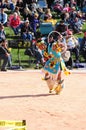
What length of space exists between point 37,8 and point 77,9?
2402 millimetres

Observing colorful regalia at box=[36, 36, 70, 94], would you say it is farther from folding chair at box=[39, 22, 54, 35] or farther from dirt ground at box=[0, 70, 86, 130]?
folding chair at box=[39, 22, 54, 35]

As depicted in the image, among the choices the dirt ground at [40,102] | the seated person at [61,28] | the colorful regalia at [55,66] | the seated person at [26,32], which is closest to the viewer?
the dirt ground at [40,102]

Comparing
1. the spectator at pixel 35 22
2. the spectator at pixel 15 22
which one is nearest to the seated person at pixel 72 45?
the spectator at pixel 35 22

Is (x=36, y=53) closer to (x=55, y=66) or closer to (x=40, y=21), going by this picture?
(x=40, y=21)

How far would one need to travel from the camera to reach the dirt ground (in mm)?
13141

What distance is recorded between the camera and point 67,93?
16703 millimetres

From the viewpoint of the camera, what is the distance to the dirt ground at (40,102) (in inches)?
517

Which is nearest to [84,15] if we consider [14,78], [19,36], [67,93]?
[19,36]

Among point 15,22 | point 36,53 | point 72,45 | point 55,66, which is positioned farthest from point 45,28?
point 55,66

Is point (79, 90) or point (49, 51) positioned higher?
point (49, 51)

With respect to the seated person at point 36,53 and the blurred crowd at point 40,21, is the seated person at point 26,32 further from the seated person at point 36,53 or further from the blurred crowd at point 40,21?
the seated person at point 36,53

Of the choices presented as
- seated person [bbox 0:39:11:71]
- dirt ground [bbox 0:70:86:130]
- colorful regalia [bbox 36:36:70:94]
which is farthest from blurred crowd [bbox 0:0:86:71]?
colorful regalia [bbox 36:36:70:94]

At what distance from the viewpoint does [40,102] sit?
15297 mm

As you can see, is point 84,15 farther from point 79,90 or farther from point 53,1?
point 79,90
